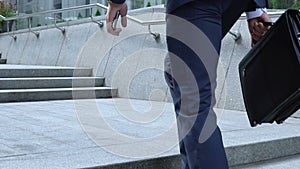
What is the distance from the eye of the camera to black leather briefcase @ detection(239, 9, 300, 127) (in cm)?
163

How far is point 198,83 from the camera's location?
165 cm

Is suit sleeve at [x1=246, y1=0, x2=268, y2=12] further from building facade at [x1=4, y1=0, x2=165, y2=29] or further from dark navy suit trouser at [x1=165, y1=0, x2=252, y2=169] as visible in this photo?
building facade at [x1=4, y1=0, x2=165, y2=29]

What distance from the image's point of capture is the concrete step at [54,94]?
5414 mm

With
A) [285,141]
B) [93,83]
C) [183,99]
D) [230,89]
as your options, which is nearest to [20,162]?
[183,99]

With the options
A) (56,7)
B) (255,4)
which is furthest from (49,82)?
(255,4)

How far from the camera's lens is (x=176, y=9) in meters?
1.68

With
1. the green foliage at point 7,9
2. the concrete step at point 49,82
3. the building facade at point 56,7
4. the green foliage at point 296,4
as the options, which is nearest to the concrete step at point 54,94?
the concrete step at point 49,82

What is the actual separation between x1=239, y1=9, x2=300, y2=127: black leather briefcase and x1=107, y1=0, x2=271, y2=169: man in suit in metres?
0.21

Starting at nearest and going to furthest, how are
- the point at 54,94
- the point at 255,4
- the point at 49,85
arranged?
the point at 255,4 → the point at 54,94 → the point at 49,85

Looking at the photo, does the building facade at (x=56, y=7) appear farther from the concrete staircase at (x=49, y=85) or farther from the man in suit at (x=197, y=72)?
the man in suit at (x=197, y=72)

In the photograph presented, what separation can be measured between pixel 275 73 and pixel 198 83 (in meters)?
0.34

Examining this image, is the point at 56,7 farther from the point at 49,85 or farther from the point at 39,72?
the point at 49,85

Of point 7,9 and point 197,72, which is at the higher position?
point 197,72

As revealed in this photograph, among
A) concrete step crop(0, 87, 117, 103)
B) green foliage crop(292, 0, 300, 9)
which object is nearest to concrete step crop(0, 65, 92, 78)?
concrete step crop(0, 87, 117, 103)
